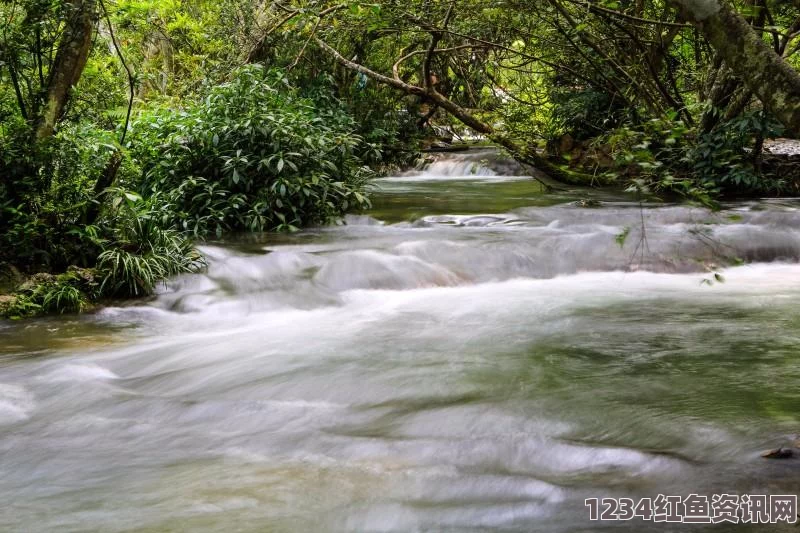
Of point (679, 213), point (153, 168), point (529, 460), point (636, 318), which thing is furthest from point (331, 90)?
point (529, 460)

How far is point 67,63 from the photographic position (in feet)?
22.1

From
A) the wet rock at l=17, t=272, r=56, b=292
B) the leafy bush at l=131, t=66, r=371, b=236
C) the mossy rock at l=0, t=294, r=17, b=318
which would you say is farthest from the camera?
the leafy bush at l=131, t=66, r=371, b=236

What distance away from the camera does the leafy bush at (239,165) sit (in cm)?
912

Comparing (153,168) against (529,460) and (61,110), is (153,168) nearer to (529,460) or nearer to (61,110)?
(61,110)

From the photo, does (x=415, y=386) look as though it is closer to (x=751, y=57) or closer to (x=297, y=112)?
(x=751, y=57)

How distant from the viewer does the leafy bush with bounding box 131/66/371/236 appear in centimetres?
912

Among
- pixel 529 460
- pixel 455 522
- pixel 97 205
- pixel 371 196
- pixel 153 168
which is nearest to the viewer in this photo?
pixel 455 522

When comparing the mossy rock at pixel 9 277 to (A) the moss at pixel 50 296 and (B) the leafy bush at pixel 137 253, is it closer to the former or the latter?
(A) the moss at pixel 50 296

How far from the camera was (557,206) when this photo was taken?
1067 centimetres

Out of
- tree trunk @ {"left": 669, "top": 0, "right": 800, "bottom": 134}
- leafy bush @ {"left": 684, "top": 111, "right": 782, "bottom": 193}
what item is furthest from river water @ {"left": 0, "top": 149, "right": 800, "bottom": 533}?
leafy bush @ {"left": 684, "top": 111, "right": 782, "bottom": 193}

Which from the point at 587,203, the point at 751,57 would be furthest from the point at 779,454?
the point at 587,203

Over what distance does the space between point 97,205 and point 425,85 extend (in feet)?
19.3

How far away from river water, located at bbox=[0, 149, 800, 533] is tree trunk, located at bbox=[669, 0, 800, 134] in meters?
1.43

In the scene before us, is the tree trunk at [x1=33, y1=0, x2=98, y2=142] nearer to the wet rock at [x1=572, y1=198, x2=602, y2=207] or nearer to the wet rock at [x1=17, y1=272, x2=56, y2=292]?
the wet rock at [x1=17, y1=272, x2=56, y2=292]
